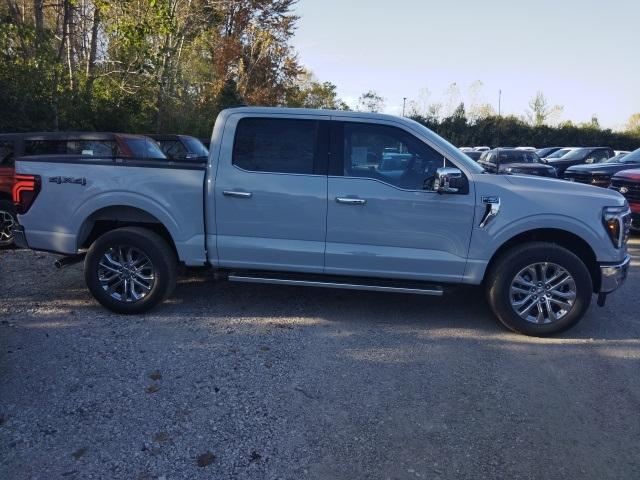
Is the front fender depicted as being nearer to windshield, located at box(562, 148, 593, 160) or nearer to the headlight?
the headlight

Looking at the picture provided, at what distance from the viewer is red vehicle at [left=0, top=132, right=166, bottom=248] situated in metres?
8.27

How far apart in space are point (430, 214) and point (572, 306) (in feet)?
5.13

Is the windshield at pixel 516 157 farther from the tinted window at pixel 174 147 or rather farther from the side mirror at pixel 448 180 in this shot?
the side mirror at pixel 448 180

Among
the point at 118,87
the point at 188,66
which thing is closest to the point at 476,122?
the point at 188,66

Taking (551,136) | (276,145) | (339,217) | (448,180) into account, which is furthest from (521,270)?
(551,136)

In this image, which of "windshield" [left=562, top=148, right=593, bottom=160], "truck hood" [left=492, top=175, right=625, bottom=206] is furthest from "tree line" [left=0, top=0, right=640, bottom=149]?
"windshield" [left=562, top=148, right=593, bottom=160]

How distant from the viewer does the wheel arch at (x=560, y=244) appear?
5.19 m

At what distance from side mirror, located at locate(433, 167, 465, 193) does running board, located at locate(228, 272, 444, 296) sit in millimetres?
933

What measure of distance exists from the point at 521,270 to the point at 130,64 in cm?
1542

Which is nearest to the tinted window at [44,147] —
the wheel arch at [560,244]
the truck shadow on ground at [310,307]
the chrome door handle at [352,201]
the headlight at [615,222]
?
the truck shadow on ground at [310,307]

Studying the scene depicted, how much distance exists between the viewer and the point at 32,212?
5551mm

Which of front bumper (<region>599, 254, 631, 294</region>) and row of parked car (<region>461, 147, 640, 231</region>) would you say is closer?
front bumper (<region>599, 254, 631, 294</region>)

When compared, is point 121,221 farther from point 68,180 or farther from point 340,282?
point 340,282

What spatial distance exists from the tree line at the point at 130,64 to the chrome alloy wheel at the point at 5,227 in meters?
6.37
